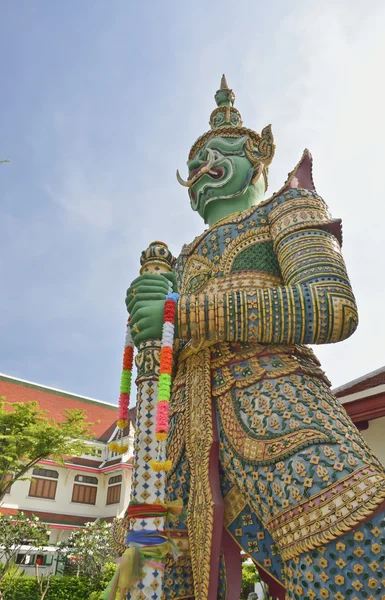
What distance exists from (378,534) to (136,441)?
114cm

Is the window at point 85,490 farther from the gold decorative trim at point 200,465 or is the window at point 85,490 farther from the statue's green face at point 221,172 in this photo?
the gold decorative trim at point 200,465

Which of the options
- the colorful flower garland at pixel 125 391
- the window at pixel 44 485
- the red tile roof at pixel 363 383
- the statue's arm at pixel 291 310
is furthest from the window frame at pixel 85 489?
the statue's arm at pixel 291 310

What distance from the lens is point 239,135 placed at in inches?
148

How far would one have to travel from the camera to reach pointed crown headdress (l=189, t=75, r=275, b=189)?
3.65m

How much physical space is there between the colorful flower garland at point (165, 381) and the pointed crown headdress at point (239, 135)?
1537 millimetres

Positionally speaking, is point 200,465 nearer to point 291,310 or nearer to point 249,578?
point 291,310

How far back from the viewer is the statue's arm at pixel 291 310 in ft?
8.11

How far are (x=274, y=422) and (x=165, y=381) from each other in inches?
21.5

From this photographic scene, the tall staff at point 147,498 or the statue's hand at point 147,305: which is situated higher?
the statue's hand at point 147,305

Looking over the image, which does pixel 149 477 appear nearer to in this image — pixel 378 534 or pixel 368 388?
pixel 378 534

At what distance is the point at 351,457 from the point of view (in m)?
2.04

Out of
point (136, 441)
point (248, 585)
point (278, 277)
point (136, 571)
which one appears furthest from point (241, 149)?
point (248, 585)

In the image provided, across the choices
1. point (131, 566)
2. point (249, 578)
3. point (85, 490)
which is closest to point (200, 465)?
point (131, 566)

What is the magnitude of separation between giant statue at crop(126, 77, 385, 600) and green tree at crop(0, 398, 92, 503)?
35.2 feet
